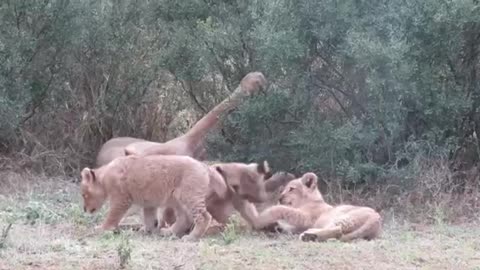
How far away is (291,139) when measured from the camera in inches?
432

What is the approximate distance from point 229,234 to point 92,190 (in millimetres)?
1600

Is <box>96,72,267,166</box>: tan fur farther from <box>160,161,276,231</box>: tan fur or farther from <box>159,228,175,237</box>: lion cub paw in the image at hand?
<box>159,228,175,237</box>: lion cub paw

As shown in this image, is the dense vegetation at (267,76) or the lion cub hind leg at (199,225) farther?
the dense vegetation at (267,76)

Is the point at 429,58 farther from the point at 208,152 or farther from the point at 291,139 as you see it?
the point at 208,152

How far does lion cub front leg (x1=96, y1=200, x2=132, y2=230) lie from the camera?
28.9 feet

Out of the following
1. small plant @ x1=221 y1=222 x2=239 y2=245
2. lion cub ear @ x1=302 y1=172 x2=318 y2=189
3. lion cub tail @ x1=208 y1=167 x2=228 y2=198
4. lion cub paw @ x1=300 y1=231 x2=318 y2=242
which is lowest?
lion cub paw @ x1=300 y1=231 x2=318 y2=242

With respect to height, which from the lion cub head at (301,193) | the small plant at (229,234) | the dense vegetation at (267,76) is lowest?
the small plant at (229,234)

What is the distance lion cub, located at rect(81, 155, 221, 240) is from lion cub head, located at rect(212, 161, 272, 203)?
19 cm

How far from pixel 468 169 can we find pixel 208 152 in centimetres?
305

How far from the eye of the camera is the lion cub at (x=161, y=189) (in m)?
8.60

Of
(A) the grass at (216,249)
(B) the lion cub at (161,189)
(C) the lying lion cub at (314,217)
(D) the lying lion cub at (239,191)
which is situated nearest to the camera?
(A) the grass at (216,249)

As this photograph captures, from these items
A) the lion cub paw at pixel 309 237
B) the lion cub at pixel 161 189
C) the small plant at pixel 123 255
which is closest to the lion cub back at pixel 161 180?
the lion cub at pixel 161 189

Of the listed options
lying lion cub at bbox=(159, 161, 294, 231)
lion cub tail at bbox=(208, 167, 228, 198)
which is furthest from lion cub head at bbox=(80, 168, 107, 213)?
lion cub tail at bbox=(208, 167, 228, 198)

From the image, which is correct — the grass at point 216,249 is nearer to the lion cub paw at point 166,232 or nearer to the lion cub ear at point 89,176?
the lion cub paw at point 166,232
